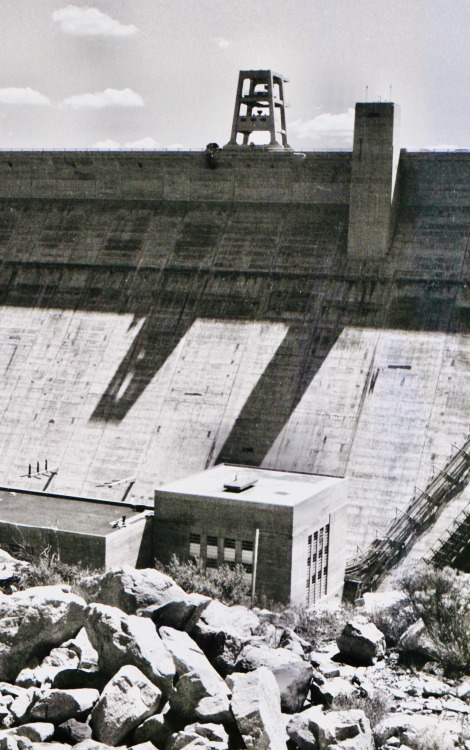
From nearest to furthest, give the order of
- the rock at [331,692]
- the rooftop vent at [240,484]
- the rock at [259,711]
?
the rock at [259,711]
the rock at [331,692]
the rooftop vent at [240,484]

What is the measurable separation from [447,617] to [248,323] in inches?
987

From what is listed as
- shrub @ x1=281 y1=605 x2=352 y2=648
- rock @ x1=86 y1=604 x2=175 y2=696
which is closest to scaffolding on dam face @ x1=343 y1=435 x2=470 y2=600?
shrub @ x1=281 y1=605 x2=352 y2=648

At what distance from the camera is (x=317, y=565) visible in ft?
104

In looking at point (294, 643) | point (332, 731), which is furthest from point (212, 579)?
point (332, 731)

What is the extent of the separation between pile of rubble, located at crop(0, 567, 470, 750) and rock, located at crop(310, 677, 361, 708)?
0.08ft

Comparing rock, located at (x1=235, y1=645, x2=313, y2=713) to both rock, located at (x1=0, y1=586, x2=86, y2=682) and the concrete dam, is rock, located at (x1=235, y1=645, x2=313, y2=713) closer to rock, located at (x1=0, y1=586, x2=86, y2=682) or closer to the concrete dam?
rock, located at (x1=0, y1=586, x2=86, y2=682)

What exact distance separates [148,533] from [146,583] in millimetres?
12058

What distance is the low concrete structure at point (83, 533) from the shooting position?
98.2 feet

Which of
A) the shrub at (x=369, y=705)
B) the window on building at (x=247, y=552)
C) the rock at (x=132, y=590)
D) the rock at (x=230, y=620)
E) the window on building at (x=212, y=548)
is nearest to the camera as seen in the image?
the shrub at (x=369, y=705)

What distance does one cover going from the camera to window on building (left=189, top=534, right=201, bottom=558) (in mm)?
30891

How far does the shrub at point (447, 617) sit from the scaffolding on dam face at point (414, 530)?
1220 cm

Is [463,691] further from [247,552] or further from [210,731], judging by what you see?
[247,552]

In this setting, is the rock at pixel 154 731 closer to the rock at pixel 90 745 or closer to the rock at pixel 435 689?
the rock at pixel 90 745

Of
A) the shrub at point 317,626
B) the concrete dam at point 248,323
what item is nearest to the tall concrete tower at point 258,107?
the concrete dam at point 248,323
